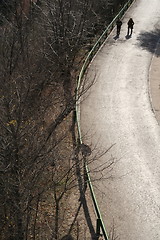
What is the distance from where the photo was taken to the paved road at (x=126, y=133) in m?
15.4

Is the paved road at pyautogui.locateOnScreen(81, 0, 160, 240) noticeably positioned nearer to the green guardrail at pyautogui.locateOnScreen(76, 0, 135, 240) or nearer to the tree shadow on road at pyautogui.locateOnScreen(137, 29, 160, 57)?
the tree shadow on road at pyautogui.locateOnScreen(137, 29, 160, 57)

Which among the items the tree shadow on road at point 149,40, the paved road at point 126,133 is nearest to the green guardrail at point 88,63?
the paved road at point 126,133

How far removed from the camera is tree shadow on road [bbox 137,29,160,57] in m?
28.9

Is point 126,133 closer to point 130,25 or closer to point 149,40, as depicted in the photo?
point 149,40

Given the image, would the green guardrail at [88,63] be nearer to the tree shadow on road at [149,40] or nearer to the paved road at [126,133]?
the paved road at [126,133]

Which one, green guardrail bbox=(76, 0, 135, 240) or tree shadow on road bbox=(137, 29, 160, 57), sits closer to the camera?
green guardrail bbox=(76, 0, 135, 240)

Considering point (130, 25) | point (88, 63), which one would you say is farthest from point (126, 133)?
point (130, 25)

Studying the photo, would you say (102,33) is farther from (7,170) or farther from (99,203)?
(7,170)

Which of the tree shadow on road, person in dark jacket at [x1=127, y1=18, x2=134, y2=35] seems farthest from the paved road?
person in dark jacket at [x1=127, y1=18, x2=134, y2=35]

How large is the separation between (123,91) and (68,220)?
430 inches

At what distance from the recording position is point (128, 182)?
16.9m

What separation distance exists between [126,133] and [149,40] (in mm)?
12755

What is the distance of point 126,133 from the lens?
66.1 feet

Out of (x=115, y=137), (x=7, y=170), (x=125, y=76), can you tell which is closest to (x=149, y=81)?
(x=125, y=76)
